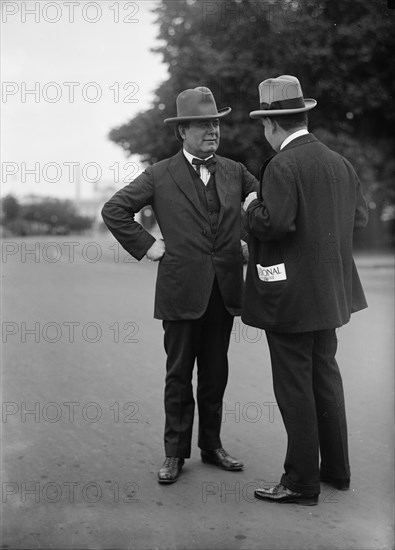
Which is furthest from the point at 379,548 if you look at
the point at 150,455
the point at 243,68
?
the point at 243,68

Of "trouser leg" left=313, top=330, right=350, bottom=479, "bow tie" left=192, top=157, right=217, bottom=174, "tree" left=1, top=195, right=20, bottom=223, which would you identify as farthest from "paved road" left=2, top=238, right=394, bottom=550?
"bow tie" left=192, top=157, right=217, bottom=174

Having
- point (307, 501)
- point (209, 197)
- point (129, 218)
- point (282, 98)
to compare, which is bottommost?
point (307, 501)

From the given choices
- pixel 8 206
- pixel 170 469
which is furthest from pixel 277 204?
pixel 8 206

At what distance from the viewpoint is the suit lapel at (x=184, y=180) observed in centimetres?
381

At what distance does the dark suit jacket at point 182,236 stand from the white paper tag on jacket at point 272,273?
38 centimetres

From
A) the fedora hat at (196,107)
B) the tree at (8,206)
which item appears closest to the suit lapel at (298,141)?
the fedora hat at (196,107)

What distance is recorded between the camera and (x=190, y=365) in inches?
153

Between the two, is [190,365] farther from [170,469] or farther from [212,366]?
[170,469]

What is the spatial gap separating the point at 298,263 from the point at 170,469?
1.29 metres

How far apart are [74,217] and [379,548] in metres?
108

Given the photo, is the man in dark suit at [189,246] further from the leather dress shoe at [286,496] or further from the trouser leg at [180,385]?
the leather dress shoe at [286,496]

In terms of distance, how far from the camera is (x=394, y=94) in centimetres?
2252

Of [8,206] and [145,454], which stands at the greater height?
[8,206]

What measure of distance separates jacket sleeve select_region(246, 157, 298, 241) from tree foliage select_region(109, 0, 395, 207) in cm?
1614
